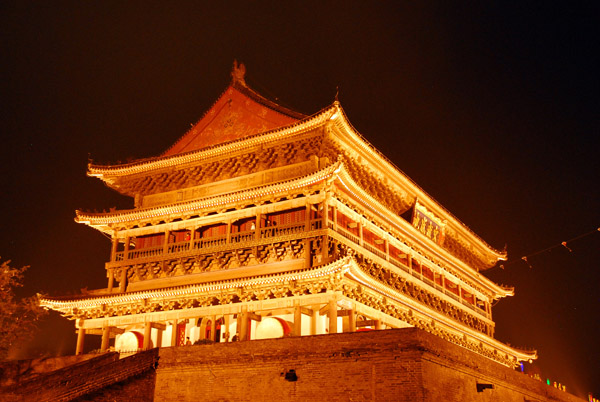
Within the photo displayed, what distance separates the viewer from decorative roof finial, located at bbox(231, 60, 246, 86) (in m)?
30.3

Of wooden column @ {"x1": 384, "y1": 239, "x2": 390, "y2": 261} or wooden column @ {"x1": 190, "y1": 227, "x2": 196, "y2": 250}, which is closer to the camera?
wooden column @ {"x1": 190, "y1": 227, "x2": 196, "y2": 250}

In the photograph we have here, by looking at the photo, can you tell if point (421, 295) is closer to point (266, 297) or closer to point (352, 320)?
point (352, 320)

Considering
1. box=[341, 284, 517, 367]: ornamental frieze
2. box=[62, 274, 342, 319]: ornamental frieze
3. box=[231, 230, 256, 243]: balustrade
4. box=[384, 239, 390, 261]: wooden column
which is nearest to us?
box=[62, 274, 342, 319]: ornamental frieze

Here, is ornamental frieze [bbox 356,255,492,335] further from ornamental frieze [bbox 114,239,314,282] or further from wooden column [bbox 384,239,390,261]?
ornamental frieze [bbox 114,239,314,282]

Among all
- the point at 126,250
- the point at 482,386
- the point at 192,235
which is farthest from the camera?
the point at 126,250

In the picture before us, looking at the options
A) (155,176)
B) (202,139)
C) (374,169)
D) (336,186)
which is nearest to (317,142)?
(336,186)

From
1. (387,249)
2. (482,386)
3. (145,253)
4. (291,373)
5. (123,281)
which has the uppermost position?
(387,249)

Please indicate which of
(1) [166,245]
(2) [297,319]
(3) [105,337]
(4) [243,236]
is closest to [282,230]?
(4) [243,236]

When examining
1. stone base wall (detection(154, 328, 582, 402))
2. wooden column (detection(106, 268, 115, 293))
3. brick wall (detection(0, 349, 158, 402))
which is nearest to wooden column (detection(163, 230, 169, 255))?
wooden column (detection(106, 268, 115, 293))

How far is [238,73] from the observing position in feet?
101

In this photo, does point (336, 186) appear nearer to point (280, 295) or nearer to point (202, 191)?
point (280, 295)

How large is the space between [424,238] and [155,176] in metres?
13.0

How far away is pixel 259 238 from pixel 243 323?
11.1ft

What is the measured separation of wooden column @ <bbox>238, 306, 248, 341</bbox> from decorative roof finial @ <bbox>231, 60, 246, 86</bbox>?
1139 cm
